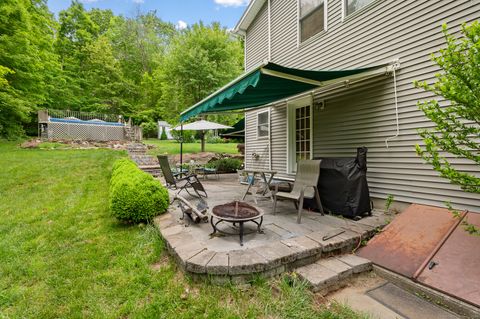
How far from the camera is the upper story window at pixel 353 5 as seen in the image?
15.8ft

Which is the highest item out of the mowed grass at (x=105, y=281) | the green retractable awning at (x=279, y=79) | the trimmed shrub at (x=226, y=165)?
the green retractable awning at (x=279, y=79)

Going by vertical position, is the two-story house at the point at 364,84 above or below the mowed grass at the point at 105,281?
above

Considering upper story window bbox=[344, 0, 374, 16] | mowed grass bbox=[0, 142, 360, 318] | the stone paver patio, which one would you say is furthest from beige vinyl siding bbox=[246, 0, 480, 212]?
mowed grass bbox=[0, 142, 360, 318]

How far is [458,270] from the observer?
7.88ft

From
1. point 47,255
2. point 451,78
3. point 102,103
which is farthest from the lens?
point 102,103

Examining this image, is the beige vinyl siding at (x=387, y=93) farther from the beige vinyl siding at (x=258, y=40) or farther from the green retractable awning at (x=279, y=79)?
the beige vinyl siding at (x=258, y=40)

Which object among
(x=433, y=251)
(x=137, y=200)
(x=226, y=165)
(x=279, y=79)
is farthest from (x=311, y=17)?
(x=226, y=165)

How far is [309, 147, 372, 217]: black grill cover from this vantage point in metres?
3.93

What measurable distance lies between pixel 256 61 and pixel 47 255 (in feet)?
25.6

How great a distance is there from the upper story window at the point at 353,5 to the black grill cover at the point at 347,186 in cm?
314

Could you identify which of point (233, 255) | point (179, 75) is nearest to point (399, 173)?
point (233, 255)

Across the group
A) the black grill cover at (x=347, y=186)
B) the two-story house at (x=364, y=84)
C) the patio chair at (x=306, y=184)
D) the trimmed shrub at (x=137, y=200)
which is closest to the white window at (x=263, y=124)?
the two-story house at (x=364, y=84)

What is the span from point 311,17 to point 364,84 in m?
2.59

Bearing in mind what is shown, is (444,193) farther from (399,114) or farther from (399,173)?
(399,114)
